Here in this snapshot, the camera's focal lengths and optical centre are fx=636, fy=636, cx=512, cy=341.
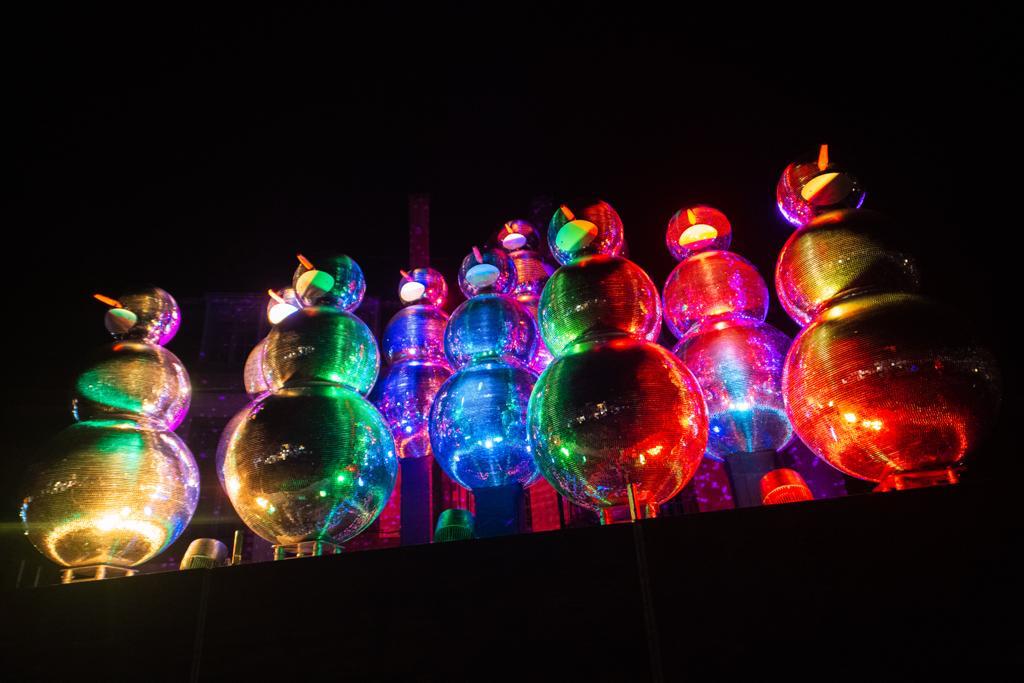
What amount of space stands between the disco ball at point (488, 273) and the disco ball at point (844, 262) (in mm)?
712

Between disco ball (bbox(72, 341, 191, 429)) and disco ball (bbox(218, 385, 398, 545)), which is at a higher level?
disco ball (bbox(72, 341, 191, 429))

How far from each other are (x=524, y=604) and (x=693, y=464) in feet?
1.38

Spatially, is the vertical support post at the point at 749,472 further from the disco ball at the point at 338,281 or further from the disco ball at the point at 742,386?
the disco ball at the point at 338,281

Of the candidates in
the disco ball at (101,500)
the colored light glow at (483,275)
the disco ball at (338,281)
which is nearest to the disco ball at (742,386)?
the colored light glow at (483,275)

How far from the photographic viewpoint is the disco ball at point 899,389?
0.98m

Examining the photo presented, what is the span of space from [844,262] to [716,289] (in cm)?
42

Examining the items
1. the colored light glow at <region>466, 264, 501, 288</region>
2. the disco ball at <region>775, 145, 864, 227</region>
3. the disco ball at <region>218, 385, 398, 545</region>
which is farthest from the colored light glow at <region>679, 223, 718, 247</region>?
the disco ball at <region>218, 385, 398, 545</region>

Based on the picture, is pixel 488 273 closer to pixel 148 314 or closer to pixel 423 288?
pixel 423 288

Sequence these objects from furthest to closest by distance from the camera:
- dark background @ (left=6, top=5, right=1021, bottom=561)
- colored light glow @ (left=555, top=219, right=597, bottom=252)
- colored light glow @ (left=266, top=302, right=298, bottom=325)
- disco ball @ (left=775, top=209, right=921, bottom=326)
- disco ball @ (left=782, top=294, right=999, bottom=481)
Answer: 1. dark background @ (left=6, top=5, right=1021, bottom=561)
2. colored light glow @ (left=266, top=302, right=298, bottom=325)
3. colored light glow @ (left=555, top=219, right=597, bottom=252)
4. disco ball @ (left=775, top=209, right=921, bottom=326)
5. disco ball @ (left=782, top=294, right=999, bottom=481)

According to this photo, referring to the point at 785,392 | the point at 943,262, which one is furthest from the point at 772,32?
the point at 785,392

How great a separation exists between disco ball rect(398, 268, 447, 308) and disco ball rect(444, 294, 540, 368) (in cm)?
41

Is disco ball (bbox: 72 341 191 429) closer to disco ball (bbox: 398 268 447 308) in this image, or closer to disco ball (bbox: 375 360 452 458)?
disco ball (bbox: 375 360 452 458)

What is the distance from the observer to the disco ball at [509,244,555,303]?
1962 millimetres

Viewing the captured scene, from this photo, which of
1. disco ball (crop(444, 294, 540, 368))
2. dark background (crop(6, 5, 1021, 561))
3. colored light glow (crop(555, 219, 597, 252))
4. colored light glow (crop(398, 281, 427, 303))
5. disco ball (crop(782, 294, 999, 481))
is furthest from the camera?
dark background (crop(6, 5, 1021, 561))
